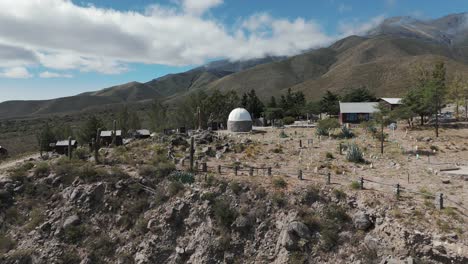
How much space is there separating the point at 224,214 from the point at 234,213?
67 cm

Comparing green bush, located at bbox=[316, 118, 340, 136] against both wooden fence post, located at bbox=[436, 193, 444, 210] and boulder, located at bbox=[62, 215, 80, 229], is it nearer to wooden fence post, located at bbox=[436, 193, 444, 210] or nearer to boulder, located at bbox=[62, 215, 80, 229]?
wooden fence post, located at bbox=[436, 193, 444, 210]

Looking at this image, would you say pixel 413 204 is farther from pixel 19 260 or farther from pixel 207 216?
pixel 19 260

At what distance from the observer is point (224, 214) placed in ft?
64.8

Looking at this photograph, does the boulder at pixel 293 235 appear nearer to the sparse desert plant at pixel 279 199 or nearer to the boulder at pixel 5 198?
the sparse desert plant at pixel 279 199

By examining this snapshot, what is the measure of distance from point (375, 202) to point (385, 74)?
422ft

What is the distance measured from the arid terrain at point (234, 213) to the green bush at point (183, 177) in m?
0.15

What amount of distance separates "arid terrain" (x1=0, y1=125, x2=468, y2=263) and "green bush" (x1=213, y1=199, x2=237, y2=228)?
0.06 m

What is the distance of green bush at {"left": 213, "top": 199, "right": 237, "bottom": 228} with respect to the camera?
19656 millimetres

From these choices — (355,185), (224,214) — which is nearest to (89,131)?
(224,214)

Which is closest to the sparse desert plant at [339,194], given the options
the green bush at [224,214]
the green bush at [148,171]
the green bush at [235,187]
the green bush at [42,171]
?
the green bush at [235,187]

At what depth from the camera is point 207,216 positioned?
2020cm

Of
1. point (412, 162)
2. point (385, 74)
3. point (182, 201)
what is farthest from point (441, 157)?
point (385, 74)

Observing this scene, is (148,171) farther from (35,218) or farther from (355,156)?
(355,156)

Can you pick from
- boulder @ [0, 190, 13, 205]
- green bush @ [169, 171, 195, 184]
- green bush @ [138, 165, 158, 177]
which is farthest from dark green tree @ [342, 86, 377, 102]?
boulder @ [0, 190, 13, 205]
